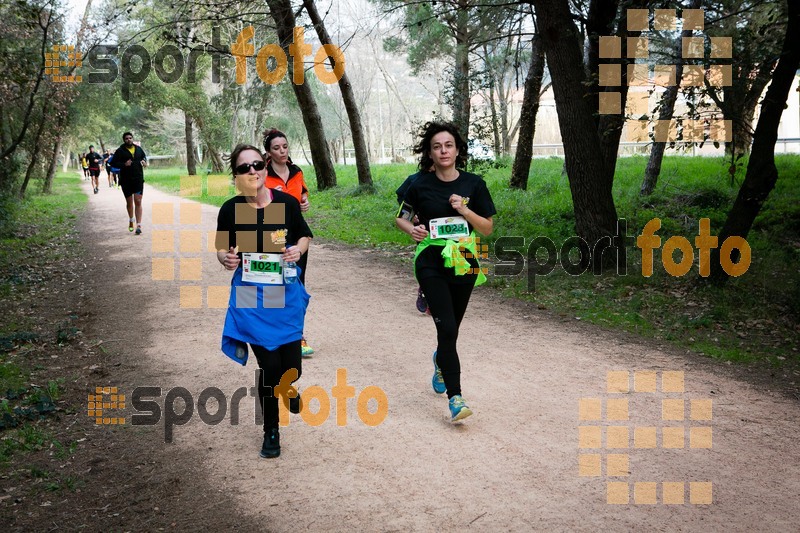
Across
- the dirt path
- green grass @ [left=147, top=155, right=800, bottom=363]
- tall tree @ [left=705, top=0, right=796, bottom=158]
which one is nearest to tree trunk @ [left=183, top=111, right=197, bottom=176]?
green grass @ [left=147, top=155, right=800, bottom=363]

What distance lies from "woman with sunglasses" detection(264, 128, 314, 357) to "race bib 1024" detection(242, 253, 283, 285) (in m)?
1.95

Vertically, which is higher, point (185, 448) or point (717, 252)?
point (717, 252)

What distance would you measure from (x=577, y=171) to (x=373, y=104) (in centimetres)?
7005

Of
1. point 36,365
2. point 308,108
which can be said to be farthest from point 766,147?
point 308,108

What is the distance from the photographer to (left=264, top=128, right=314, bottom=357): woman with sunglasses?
7.08m

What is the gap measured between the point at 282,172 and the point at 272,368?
2819 mm

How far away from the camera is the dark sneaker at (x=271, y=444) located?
514 centimetres

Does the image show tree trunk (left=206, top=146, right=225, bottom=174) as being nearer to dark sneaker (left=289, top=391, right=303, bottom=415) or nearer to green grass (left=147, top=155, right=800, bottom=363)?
green grass (left=147, top=155, right=800, bottom=363)

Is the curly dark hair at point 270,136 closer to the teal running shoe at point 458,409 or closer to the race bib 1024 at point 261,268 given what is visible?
the race bib 1024 at point 261,268

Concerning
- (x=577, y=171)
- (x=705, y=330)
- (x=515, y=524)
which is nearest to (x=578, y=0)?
(x=577, y=171)

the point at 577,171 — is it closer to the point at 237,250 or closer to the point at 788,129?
the point at 237,250

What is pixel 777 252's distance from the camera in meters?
11.3

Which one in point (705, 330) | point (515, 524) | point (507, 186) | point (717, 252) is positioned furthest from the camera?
point (507, 186)

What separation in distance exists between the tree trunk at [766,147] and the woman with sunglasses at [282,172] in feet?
19.2
